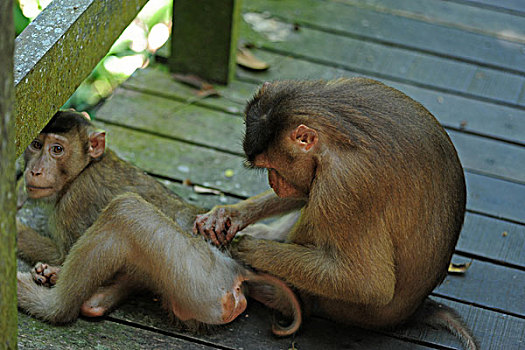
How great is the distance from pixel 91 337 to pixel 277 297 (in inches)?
36.8

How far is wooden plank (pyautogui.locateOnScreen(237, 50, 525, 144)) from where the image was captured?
221 inches

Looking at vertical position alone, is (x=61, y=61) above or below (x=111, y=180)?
above

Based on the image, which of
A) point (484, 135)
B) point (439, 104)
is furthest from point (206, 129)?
point (484, 135)

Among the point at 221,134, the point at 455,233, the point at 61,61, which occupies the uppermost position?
the point at 61,61

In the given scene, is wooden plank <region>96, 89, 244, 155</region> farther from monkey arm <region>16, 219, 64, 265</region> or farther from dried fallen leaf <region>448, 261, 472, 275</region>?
dried fallen leaf <region>448, 261, 472, 275</region>

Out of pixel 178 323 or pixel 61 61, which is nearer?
pixel 61 61

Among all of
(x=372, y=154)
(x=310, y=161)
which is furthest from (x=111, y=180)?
(x=372, y=154)

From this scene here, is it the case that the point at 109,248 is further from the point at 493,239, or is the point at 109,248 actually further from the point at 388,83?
the point at 388,83

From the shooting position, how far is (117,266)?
3.57m

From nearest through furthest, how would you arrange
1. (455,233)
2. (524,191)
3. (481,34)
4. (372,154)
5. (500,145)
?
(372,154) → (455,233) → (524,191) → (500,145) → (481,34)

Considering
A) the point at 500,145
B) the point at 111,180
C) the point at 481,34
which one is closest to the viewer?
the point at 111,180

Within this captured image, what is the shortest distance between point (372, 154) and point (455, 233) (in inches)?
24.7

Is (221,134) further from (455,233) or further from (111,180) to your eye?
(455,233)

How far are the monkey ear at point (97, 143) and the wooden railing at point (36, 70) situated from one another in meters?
0.41
